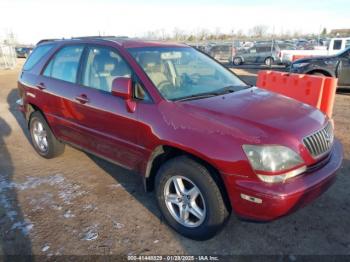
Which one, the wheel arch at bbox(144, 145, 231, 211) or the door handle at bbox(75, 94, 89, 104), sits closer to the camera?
the wheel arch at bbox(144, 145, 231, 211)

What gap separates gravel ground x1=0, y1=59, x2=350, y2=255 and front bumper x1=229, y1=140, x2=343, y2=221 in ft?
1.78

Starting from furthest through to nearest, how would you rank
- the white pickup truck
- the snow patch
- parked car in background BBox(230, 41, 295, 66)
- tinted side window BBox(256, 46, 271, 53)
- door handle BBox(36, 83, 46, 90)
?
1. tinted side window BBox(256, 46, 271, 53)
2. parked car in background BBox(230, 41, 295, 66)
3. the white pickup truck
4. door handle BBox(36, 83, 46, 90)
5. the snow patch

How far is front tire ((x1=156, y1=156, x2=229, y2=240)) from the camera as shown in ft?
9.02

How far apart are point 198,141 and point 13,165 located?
3.64 meters

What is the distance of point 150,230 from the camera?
10.6 ft

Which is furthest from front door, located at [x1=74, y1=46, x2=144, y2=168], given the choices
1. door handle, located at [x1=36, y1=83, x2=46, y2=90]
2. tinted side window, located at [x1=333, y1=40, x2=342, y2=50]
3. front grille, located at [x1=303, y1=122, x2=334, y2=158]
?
tinted side window, located at [x1=333, y1=40, x2=342, y2=50]

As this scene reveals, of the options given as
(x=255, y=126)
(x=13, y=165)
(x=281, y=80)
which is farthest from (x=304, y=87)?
(x=13, y=165)

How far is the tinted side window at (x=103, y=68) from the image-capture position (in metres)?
3.60

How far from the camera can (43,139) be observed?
5.18 metres

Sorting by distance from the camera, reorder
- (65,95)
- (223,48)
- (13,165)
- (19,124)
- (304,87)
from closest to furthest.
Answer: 1. (65,95)
2. (13,165)
3. (304,87)
4. (19,124)
5. (223,48)

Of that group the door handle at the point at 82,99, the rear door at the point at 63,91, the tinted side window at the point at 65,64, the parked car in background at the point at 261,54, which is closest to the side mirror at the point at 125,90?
the door handle at the point at 82,99

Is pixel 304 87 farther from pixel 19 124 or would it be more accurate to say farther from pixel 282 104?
pixel 19 124

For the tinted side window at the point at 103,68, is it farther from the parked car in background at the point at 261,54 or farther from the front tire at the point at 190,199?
the parked car in background at the point at 261,54

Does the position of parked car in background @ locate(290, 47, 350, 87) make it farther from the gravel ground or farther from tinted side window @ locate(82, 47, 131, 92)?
tinted side window @ locate(82, 47, 131, 92)
